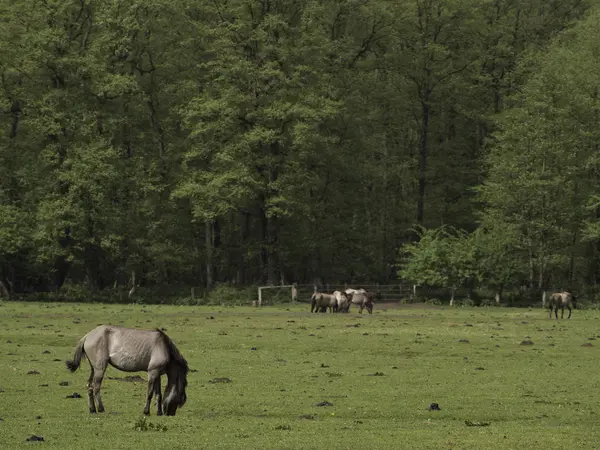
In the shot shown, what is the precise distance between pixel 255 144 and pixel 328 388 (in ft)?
177

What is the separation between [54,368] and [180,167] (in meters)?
55.0

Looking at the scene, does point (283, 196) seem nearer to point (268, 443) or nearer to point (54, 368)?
point (54, 368)

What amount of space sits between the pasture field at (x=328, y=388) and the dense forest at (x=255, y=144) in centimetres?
2654

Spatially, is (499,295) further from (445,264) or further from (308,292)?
(308,292)

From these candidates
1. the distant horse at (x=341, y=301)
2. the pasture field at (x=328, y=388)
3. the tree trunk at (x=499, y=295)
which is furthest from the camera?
the tree trunk at (x=499, y=295)

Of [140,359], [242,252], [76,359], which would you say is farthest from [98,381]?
[242,252]

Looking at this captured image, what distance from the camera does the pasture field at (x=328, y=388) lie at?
19.3m

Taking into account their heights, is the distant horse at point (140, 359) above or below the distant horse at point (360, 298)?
below

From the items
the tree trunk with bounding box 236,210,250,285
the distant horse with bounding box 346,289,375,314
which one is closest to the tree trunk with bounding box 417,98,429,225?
the tree trunk with bounding box 236,210,250,285

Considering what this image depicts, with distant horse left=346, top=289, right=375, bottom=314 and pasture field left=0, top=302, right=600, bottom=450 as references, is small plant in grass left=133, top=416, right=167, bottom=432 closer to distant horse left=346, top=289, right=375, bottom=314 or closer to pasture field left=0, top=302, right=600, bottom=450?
pasture field left=0, top=302, right=600, bottom=450

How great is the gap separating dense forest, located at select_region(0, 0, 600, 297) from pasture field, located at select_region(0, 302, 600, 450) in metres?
26.5

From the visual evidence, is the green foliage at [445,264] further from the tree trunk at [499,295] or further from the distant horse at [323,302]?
the distant horse at [323,302]

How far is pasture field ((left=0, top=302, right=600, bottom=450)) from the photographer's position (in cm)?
1933

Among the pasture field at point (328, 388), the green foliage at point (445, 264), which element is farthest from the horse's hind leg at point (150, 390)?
the green foliage at point (445, 264)
